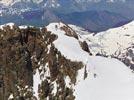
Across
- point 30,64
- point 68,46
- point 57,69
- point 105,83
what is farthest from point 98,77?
point 30,64

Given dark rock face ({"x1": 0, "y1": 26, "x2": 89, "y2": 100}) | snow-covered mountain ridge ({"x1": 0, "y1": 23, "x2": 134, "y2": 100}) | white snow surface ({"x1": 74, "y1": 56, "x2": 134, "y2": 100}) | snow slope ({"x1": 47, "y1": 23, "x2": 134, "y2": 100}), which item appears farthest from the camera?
dark rock face ({"x1": 0, "y1": 26, "x2": 89, "y2": 100})

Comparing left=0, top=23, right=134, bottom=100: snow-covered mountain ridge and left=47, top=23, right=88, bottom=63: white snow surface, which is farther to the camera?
left=47, top=23, right=88, bottom=63: white snow surface

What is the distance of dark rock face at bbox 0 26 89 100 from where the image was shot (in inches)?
3332

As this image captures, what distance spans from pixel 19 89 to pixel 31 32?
45.7ft

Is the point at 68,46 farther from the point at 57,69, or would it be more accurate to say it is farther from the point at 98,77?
the point at 98,77

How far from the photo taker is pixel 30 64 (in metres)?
90.8

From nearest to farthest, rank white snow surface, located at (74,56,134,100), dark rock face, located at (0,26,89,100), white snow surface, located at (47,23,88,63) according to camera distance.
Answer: white snow surface, located at (74,56,134,100) < dark rock face, located at (0,26,89,100) < white snow surface, located at (47,23,88,63)

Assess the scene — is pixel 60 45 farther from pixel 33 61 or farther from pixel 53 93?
pixel 53 93

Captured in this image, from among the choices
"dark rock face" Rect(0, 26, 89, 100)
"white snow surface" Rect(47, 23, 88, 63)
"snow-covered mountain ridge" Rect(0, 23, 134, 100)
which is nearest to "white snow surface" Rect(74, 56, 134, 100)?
"snow-covered mountain ridge" Rect(0, 23, 134, 100)

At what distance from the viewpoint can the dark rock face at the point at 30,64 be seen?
278ft

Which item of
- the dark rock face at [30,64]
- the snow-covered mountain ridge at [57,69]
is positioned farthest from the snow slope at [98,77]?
the dark rock face at [30,64]

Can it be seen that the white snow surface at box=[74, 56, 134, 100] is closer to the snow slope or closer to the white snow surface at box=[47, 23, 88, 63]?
the snow slope

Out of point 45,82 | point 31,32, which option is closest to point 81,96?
point 45,82

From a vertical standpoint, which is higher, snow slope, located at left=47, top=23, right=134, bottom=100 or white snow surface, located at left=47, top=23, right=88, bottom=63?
white snow surface, located at left=47, top=23, right=88, bottom=63
